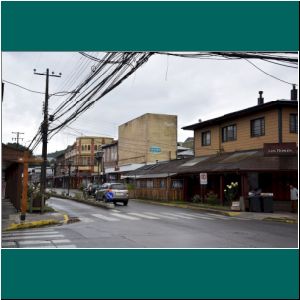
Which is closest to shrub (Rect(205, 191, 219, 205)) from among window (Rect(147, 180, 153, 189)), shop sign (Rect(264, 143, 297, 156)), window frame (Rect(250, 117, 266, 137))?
window frame (Rect(250, 117, 266, 137))

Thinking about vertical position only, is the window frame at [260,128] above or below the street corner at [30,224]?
above

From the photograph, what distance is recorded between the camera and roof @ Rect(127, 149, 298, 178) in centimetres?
2253

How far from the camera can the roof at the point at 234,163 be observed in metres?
22.5

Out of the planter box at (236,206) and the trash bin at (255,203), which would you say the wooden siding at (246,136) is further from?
the planter box at (236,206)

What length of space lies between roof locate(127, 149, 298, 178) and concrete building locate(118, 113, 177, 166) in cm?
319

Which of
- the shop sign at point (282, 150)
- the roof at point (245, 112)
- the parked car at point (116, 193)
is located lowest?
the parked car at point (116, 193)

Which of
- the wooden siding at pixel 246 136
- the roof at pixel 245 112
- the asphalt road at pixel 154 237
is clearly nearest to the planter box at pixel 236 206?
the wooden siding at pixel 246 136

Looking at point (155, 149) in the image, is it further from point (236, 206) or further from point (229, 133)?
point (236, 206)

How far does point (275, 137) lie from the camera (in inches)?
999

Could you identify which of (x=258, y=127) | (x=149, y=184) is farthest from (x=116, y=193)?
(x=258, y=127)

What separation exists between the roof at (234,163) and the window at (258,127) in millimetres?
1122

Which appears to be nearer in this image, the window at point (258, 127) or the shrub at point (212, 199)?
the window at point (258, 127)

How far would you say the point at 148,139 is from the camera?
40281 millimetres

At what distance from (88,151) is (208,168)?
27312mm
